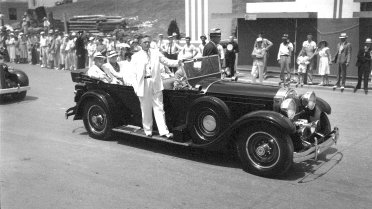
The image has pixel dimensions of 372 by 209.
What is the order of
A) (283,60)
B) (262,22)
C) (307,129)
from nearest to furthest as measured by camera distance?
(307,129), (283,60), (262,22)

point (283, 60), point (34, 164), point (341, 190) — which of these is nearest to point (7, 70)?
point (34, 164)

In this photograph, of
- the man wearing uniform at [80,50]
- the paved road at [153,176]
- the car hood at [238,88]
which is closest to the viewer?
the paved road at [153,176]

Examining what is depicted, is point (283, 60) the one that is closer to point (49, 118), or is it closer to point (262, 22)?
point (262, 22)

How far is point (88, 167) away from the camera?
635cm

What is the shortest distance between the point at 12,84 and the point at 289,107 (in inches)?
336

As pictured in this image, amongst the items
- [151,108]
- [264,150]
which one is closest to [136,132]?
[151,108]

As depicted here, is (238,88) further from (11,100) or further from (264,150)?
(11,100)

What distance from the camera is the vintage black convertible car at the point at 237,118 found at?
19.0ft

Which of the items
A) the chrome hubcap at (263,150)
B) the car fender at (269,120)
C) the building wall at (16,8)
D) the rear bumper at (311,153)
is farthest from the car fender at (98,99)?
A: the building wall at (16,8)

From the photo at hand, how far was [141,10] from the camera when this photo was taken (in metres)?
35.9

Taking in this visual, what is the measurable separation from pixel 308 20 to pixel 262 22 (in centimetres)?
180

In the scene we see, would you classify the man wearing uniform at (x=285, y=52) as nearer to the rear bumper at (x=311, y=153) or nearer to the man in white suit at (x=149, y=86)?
the man in white suit at (x=149, y=86)

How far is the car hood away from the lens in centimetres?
620

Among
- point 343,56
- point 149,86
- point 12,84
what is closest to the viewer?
point 149,86
